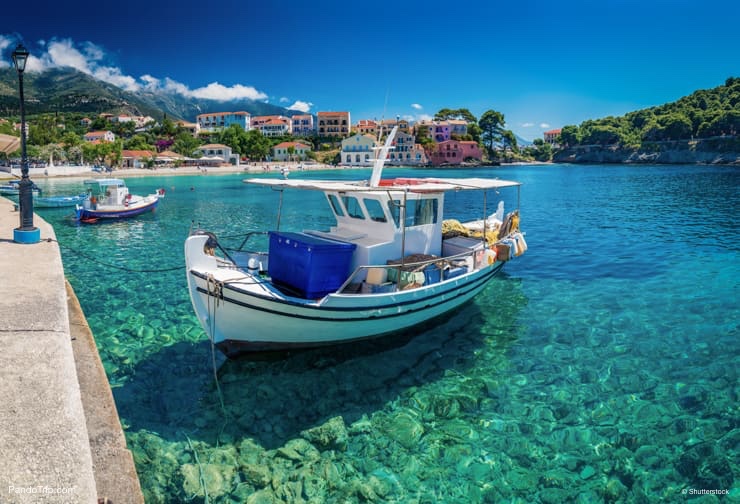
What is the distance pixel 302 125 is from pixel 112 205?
155m

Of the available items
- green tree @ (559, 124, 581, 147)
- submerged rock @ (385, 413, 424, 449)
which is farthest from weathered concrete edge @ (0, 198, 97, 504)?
green tree @ (559, 124, 581, 147)

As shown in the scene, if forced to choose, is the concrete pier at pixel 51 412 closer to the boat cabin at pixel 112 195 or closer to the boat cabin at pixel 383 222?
the boat cabin at pixel 383 222

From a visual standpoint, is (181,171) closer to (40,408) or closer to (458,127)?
(40,408)

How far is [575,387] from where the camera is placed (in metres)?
9.00

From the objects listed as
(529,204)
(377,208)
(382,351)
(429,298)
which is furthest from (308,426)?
(529,204)

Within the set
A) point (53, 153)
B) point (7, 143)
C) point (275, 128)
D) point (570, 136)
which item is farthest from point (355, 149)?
point (7, 143)

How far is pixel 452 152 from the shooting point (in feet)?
495

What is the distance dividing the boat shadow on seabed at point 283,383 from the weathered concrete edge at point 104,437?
80 centimetres

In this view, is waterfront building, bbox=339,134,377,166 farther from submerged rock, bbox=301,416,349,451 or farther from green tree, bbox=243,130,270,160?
submerged rock, bbox=301,416,349,451

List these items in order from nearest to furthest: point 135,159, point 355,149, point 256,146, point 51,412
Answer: point 51,412
point 135,159
point 256,146
point 355,149

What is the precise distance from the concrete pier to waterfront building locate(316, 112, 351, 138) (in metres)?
162

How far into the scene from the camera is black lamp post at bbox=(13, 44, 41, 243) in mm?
12820

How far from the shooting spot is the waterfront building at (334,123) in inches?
6540

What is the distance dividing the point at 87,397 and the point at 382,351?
5.65 metres
